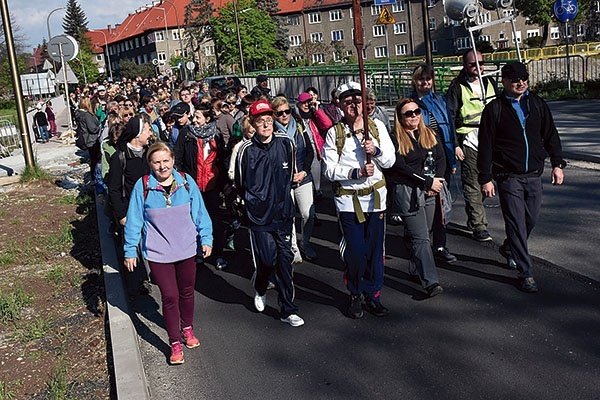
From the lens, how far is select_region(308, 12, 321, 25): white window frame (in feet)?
308

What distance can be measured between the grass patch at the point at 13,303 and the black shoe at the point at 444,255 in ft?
13.6

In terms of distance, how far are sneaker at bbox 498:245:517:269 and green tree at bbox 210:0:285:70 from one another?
7266cm

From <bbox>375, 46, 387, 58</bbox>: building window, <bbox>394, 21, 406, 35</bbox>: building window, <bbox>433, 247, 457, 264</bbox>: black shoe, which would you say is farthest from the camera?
<bbox>375, 46, 387, 58</bbox>: building window

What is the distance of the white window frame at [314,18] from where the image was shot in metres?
93.9

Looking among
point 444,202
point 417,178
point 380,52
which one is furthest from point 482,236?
point 380,52

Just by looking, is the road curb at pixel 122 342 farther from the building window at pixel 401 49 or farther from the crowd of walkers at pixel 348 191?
the building window at pixel 401 49

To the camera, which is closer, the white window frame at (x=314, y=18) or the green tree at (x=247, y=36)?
the green tree at (x=247, y=36)

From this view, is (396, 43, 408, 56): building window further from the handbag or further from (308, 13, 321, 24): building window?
the handbag

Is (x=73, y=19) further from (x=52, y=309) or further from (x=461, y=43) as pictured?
(x=52, y=309)

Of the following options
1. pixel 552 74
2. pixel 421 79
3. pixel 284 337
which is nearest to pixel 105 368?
pixel 284 337

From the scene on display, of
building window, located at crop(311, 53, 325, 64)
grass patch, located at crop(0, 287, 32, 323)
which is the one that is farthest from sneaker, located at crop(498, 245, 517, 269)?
building window, located at crop(311, 53, 325, 64)

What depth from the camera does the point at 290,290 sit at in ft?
18.9

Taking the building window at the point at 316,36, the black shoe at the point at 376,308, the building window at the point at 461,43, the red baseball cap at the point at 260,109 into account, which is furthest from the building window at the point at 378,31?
the black shoe at the point at 376,308

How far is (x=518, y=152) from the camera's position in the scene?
5738 mm
